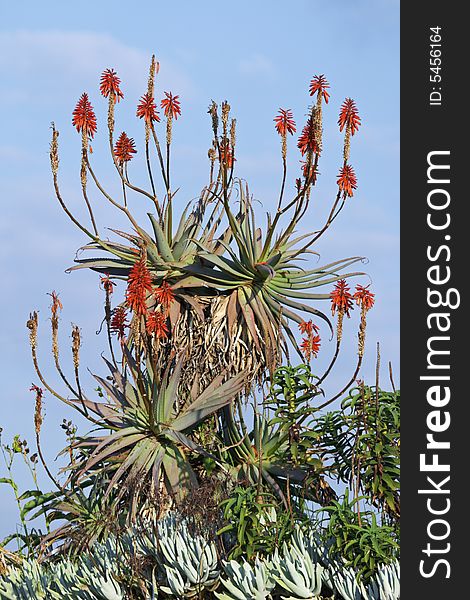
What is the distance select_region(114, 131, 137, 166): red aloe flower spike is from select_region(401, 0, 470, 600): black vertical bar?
3.75 meters

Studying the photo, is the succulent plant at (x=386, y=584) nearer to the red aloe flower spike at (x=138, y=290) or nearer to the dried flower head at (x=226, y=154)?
the red aloe flower spike at (x=138, y=290)

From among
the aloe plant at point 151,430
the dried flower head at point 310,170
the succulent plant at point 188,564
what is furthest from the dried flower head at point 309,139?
the succulent plant at point 188,564

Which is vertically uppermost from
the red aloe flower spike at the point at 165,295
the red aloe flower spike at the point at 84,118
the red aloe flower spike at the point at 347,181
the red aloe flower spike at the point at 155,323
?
the red aloe flower spike at the point at 84,118

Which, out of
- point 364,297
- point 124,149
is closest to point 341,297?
point 364,297

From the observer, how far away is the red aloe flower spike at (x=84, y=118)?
33.4 ft

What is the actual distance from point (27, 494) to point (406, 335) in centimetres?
471

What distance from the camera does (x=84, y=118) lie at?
33.3ft

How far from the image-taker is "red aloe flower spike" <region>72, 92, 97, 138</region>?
33.4ft

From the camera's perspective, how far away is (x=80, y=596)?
24.9 ft

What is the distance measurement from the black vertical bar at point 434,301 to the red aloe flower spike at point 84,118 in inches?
146

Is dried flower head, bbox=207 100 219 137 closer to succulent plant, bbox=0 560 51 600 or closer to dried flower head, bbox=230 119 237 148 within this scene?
dried flower head, bbox=230 119 237 148

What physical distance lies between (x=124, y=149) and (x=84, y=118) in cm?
53

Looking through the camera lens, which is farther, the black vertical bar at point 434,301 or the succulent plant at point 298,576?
the black vertical bar at point 434,301

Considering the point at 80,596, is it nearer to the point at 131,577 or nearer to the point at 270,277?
the point at 131,577
